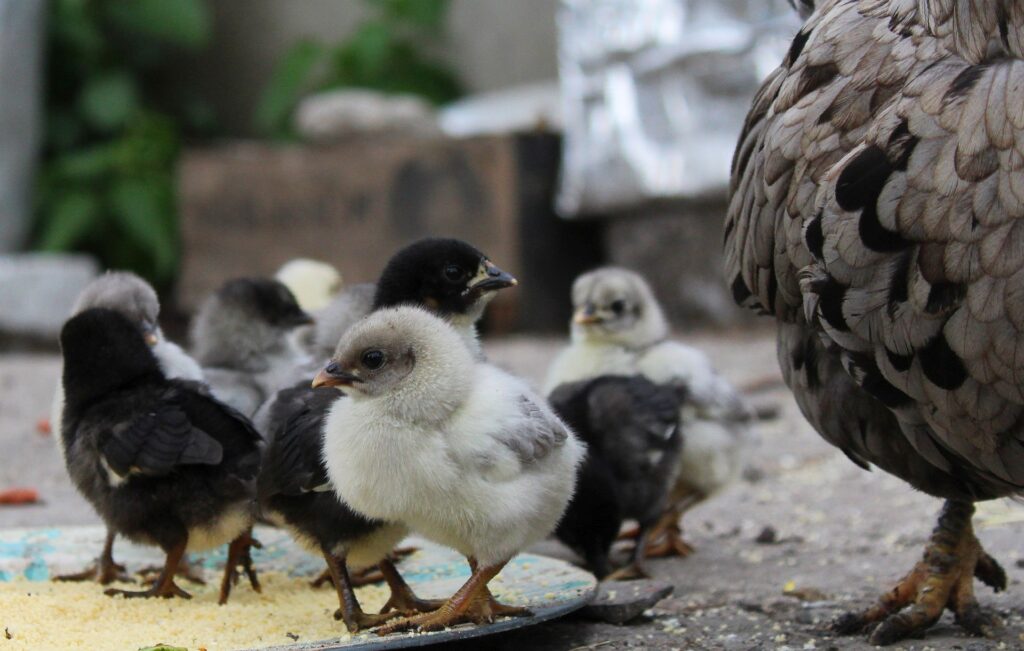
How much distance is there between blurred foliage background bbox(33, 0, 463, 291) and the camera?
11.0 metres

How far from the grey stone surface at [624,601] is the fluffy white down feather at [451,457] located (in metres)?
0.36

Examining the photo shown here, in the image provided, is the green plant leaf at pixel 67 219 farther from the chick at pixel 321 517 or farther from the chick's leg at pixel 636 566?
the chick at pixel 321 517

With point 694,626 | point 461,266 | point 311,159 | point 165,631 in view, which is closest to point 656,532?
point 694,626

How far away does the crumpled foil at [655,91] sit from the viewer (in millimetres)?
8281

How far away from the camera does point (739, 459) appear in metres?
4.16

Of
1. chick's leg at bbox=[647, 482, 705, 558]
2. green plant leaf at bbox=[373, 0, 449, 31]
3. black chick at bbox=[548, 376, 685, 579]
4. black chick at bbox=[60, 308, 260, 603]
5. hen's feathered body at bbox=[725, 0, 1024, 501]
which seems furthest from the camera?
green plant leaf at bbox=[373, 0, 449, 31]

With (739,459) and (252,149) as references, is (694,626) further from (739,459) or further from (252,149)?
(252,149)

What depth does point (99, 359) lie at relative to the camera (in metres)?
3.28

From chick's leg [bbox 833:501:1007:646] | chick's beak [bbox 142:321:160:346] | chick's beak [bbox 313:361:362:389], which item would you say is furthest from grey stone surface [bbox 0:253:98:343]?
chick's leg [bbox 833:501:1007:646]

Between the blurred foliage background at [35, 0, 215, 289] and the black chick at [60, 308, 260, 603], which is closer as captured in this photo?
the black chick at [60, 308, 260, 603]

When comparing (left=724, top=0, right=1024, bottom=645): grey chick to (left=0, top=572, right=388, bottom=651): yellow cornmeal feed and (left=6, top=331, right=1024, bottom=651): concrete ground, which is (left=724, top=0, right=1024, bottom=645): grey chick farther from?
(left=0, top=572, right=388, bottom=651): yellow cornmeal feed

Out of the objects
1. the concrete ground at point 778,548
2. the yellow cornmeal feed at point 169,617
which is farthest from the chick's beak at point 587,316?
the yellow cornmeal feed at point 169,617

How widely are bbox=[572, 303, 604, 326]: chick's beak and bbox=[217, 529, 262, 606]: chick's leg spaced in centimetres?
131

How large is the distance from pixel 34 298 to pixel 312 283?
194 inches
